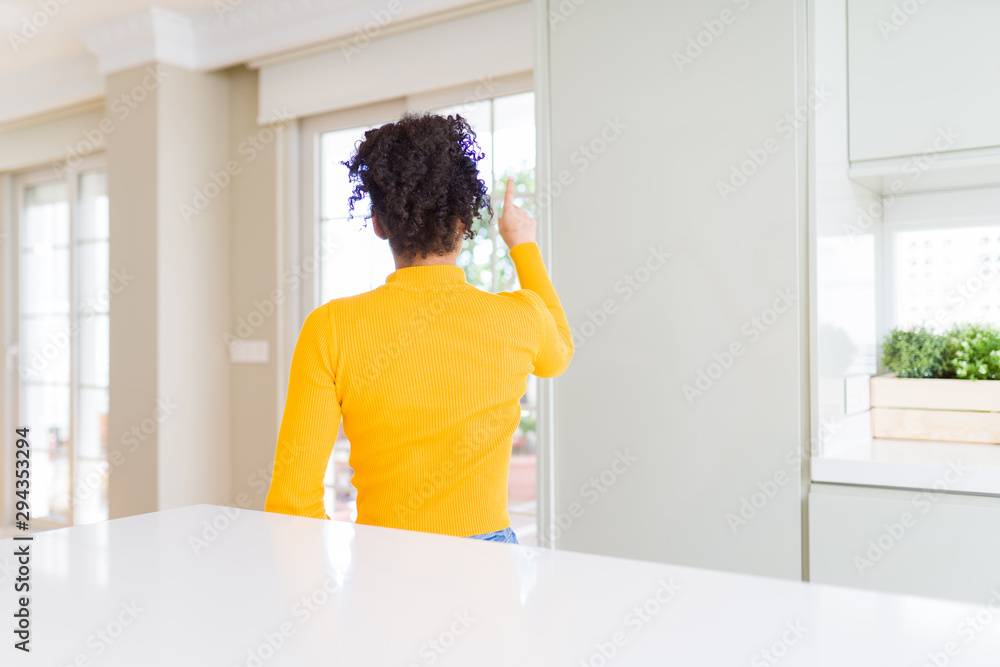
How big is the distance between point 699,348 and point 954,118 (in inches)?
29.2

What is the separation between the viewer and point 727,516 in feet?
5.66

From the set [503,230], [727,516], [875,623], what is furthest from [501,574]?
[727,516]

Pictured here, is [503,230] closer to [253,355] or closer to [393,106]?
[393,106]

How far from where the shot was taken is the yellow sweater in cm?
108

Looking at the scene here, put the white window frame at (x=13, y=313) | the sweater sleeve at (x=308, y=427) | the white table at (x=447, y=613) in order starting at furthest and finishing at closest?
the white window frame at (x=13, y=313), the sweater sleeve at (x=308, y=427), the white table at (x=447, y=613)

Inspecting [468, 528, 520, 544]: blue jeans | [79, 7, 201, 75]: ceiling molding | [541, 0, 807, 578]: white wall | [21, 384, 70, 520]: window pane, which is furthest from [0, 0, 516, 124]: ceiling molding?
[468, 528, 520, 544]: blue jeans

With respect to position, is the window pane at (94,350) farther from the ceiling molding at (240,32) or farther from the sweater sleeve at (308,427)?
the sweater sleeve at (308,427)

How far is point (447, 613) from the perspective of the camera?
0.53 metres

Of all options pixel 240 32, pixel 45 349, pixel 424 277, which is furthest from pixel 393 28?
pixel 45 349

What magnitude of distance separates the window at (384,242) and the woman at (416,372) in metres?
1.60

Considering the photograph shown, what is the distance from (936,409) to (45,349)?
4543 mm

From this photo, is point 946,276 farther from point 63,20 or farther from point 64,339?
point 64,339

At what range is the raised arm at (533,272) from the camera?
1.28 meters

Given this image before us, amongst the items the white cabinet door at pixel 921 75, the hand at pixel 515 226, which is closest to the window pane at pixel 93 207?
the hand at pixel 515 226
